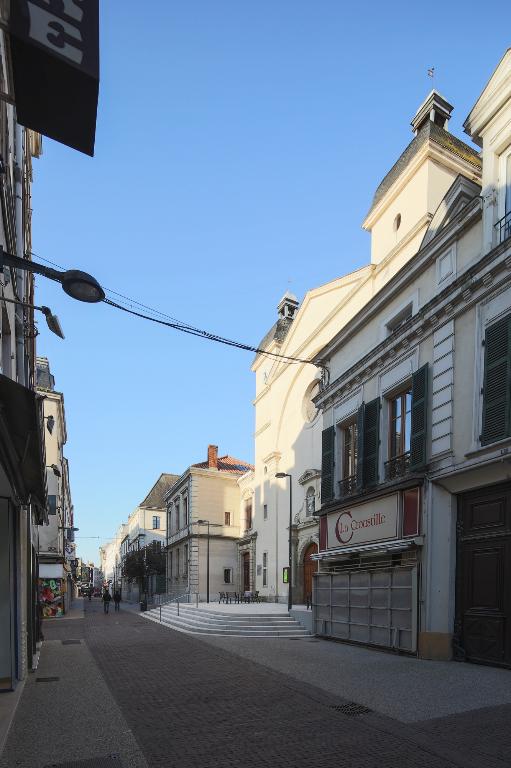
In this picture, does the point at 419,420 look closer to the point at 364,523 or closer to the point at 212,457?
the point at 364,523

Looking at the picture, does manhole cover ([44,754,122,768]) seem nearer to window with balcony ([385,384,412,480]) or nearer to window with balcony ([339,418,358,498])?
window with balcony ([385,384,412,480])

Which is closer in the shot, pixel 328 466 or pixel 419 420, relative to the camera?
pixel 419 420

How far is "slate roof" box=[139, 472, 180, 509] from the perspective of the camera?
226 ft

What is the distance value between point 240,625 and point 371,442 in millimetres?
8179

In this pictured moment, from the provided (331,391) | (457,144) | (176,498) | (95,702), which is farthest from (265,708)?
(176,498)

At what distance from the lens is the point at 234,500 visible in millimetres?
43125

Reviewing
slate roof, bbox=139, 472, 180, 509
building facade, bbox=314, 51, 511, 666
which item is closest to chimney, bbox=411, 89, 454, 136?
building facade, bbox=314, 51, 511, 666

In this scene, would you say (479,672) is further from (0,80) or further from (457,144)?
(457,144)

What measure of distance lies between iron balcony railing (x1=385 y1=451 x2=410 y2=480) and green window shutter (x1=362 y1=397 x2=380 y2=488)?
61 cm

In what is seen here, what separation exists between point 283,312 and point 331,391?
18.9 m

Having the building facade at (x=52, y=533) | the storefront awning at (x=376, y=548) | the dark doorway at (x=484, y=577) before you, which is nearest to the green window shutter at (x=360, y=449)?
the storefront awning at (x=376, y=548)

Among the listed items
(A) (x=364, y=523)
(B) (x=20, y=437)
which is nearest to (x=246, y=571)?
(A) (x=364, y=523)

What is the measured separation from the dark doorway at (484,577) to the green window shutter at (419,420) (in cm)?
132

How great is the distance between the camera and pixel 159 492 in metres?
70.3
